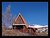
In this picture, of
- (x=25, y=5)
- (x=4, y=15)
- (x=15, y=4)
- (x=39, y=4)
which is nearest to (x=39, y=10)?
(x=39, y=4)

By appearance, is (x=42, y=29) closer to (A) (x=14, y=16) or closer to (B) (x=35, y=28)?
(B) (x=35, y=28)

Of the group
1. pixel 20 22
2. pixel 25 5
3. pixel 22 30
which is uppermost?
pixel 25 5

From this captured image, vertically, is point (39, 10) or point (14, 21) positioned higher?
point (39, 10)

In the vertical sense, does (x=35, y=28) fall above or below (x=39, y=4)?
below

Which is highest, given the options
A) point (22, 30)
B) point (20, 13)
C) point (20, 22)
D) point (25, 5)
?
point (25, 5)

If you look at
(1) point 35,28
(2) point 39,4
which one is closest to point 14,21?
(1) point 35,28

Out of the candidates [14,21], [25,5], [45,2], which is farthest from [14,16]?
[45,2]

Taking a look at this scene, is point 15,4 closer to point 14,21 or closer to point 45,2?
point 14,21

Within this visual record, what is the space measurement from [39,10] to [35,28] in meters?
0.42

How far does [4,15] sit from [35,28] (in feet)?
2.54

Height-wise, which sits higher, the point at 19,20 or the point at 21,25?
the point at 19,20

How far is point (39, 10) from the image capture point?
9.56ft

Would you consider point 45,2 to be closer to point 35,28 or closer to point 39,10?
point 39,10

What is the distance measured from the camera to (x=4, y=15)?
2.92 metres
